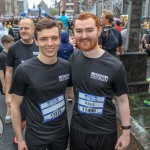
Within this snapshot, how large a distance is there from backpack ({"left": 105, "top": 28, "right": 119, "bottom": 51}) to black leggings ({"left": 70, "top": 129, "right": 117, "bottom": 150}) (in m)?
4.15

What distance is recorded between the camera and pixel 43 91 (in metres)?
2.21

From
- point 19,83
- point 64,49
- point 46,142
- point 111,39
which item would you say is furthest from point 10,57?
point 111,39

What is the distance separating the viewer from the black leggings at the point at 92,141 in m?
2.29

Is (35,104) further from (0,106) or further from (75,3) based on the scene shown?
(75,3)

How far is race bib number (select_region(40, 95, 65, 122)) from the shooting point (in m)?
2.26

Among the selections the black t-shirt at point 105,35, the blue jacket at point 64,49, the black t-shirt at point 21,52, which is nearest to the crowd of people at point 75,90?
the black t-shirt at point 21,52

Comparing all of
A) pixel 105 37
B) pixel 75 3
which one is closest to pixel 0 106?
pixel 105 37

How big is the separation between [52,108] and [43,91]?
207mm

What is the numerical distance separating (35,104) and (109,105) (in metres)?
0.71

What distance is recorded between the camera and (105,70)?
2.19 m

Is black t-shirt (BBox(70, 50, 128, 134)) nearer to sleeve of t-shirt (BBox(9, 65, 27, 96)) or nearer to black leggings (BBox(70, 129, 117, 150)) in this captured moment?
black leggings (BBox(70, 129, 117, 150))

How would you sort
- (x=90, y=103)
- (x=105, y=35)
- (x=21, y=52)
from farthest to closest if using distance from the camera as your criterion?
(x=105, y=35)
(x=21, y=52)
(x=90, y=103)

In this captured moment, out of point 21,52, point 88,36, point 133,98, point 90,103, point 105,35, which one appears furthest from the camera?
point 105,35

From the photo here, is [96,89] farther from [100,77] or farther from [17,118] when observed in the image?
[17,118]
